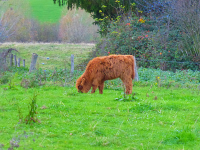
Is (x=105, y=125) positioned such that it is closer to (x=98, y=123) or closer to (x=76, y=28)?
(x=98, y=123)

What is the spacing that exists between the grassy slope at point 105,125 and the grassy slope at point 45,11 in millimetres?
51172

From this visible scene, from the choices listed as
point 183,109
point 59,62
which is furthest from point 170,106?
point 59,62

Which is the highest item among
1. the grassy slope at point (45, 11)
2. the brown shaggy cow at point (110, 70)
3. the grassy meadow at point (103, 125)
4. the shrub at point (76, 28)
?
the grassy slope at point (45, 11)

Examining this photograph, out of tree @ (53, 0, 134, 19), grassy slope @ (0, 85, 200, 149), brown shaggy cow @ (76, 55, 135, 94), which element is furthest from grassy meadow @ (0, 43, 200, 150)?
tree @ (53, 0, 134, 19)

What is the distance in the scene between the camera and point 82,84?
10961mm

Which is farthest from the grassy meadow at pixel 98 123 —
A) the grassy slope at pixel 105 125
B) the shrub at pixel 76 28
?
the shrub at pixel 76 28

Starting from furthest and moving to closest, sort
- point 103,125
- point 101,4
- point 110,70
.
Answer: point 101,4 < point 110,70 < point 103,125

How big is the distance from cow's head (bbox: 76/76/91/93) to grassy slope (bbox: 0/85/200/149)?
5.51 ft

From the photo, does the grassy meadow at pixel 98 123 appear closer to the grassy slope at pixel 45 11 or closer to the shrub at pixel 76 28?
the shrub at pixel 76 28

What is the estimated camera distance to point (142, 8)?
2214 centimetres

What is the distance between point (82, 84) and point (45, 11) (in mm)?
54657

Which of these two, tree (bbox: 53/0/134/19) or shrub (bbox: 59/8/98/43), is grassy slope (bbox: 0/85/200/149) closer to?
tree (bbox: 53/0/134/19)

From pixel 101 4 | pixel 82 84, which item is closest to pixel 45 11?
pixel 101 4

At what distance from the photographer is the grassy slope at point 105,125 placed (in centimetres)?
517
